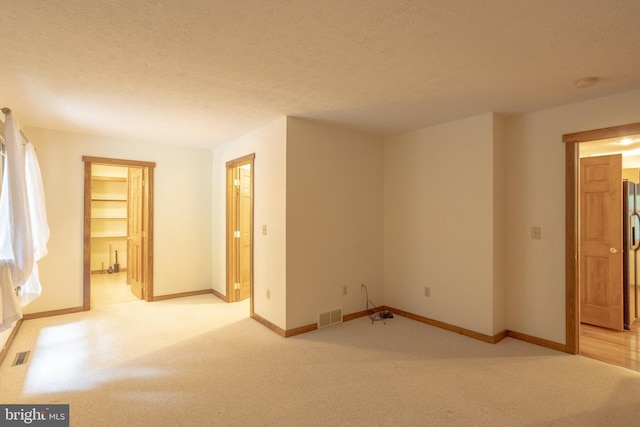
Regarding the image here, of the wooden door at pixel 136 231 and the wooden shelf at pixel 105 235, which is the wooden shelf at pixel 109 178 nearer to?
the wooden shelf at pixel 105 235

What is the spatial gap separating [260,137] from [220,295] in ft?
8.30

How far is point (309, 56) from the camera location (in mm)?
2176

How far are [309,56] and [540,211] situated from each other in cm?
272

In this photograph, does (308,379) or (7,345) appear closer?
(308,379)

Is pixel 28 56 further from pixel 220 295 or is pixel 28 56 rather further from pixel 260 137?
pixel 220 295

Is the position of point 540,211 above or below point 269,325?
above

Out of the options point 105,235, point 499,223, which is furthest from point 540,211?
point 105,235

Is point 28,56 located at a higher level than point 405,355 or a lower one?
higher

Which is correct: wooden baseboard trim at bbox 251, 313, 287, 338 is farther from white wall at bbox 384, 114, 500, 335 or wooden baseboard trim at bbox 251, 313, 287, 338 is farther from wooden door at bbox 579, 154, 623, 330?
wooden door at bbox 579, 154, 623, 330

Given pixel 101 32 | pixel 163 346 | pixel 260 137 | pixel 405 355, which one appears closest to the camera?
pixel 101 32

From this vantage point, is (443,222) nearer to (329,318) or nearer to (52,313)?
(329,318)

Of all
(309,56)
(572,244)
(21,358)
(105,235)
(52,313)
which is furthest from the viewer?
(105,235)

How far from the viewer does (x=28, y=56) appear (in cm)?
213

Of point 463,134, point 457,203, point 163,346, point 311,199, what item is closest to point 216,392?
point 163,346
